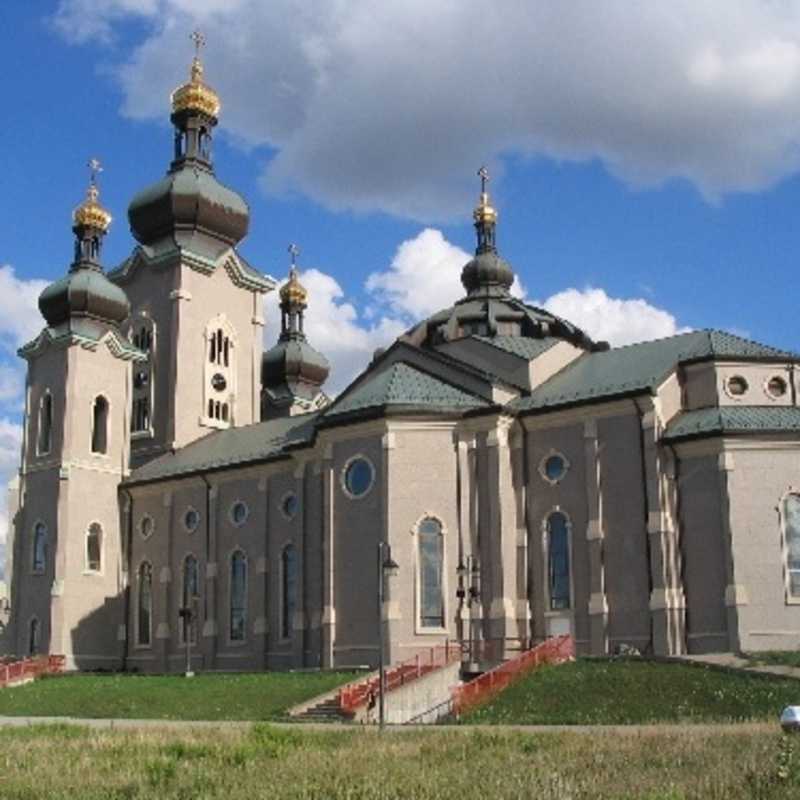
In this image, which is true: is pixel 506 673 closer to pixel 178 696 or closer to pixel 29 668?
pixel 178 696

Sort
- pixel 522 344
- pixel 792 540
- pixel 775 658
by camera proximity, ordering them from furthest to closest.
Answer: pixel 522 344, pixel 792 540, pixel 775 658

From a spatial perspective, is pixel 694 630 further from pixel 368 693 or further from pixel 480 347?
pixel 480 347

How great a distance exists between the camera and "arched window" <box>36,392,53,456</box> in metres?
49.8

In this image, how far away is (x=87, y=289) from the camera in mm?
50156

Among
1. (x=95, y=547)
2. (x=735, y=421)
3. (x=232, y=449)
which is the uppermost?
(x=232, y=449)

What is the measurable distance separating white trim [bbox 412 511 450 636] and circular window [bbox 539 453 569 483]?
3.65 metres

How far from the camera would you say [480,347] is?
4231cm

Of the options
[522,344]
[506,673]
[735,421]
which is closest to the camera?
[506,673]

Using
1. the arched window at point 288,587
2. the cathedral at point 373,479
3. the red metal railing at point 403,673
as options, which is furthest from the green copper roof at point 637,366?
the arched window at point 288,587

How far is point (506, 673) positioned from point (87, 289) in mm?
28920

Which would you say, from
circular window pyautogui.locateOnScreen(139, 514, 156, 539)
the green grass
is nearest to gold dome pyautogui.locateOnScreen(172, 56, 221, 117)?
circular window pyautogui.locateOnScreen(139, 514, 156, 539)

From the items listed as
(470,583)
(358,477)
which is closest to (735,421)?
(470,583)

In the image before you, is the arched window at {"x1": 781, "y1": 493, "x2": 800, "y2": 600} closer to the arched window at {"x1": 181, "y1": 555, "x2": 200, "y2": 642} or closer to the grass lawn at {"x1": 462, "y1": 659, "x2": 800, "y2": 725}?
the grass lawn at {"x1": 462, "y1": 659, "x2": 800, "y2": 725}

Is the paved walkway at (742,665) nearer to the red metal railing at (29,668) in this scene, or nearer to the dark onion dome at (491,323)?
the dark onion dome at (491,323)
